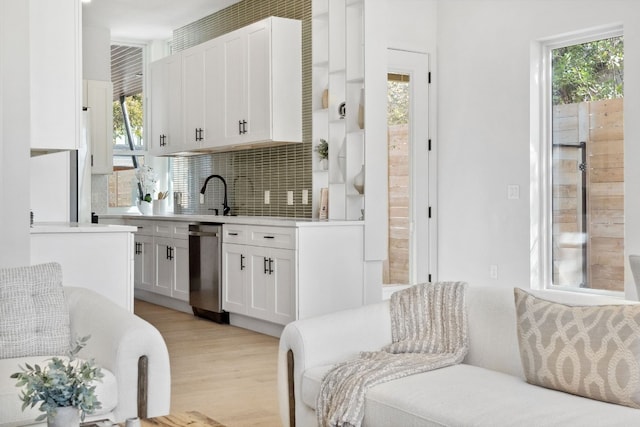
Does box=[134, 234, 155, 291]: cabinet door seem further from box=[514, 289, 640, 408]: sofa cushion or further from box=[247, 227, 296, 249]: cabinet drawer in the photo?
box=[514, 289, 640, 408]: sofa cushion

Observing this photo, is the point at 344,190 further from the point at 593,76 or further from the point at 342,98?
the point at 593,76

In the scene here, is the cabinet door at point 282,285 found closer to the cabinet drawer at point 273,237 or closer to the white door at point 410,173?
the cabinet drawer at point 273,237

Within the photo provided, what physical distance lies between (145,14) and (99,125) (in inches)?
49.7

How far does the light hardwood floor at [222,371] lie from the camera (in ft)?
12.7

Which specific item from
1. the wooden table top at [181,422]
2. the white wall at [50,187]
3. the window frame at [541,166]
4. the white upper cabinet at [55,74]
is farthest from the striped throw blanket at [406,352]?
the white wall at [50,187]

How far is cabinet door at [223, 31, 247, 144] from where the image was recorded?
6688 millimetres

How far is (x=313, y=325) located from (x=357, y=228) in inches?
107

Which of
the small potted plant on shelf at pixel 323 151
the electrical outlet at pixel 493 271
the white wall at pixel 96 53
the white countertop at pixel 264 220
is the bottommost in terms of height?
the electrical outlet at pixel 493 271

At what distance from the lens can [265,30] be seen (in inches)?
251

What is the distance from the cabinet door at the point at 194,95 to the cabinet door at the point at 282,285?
2.07 meters

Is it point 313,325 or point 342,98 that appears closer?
point 313,325

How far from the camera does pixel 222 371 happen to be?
4746 mm

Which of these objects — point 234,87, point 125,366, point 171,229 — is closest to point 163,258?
point 171,229

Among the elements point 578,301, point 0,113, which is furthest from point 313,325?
point 0,113
